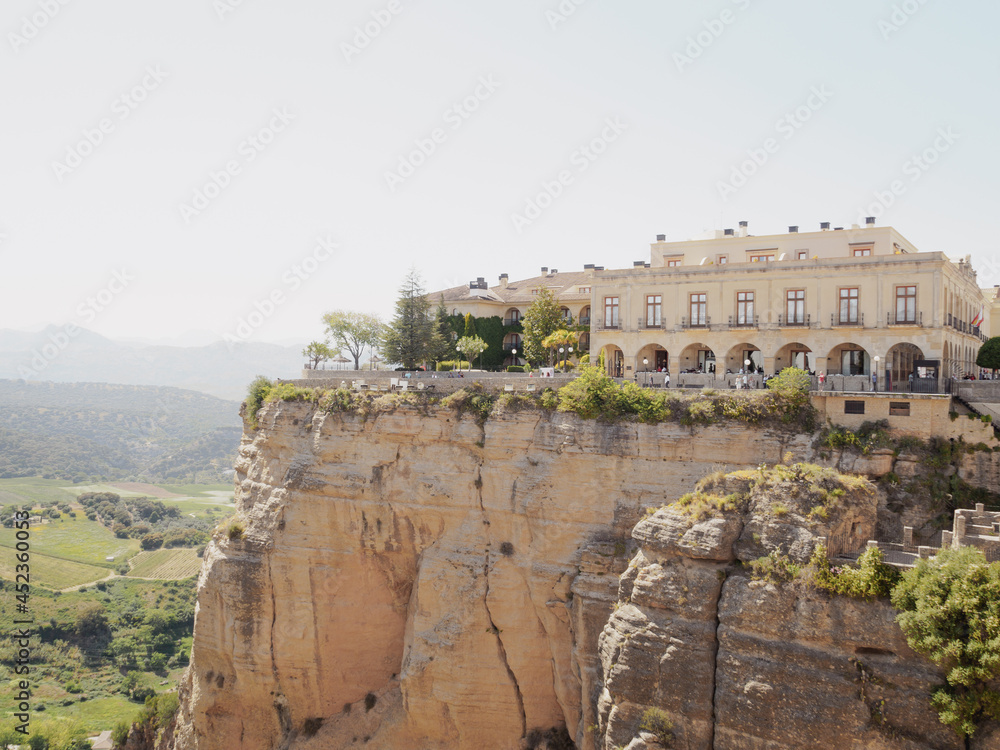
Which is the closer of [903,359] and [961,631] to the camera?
[961,631]

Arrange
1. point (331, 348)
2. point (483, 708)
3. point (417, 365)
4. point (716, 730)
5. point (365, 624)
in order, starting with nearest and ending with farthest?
1. point (716, 730)
2. point (483, 708)
3. point (365, 624)
4. point (417, 365)
5. point (331, 348)

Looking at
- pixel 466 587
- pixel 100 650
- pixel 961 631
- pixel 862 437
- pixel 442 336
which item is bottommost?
pixel 100 650

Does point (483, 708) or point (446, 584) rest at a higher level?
point (446, 584)

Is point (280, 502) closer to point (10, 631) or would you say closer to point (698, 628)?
point (698, 628)

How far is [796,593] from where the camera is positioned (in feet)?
68.5

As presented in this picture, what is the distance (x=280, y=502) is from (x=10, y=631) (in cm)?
4904

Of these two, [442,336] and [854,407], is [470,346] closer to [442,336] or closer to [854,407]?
[442,336]

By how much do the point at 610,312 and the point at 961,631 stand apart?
22.5 meters

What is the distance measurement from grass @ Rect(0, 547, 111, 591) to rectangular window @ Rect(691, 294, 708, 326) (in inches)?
3057

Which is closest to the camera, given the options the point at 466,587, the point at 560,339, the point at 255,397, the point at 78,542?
the point at 466,587

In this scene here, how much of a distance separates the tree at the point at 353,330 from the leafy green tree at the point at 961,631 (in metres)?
38.8

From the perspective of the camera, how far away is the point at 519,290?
175 feet

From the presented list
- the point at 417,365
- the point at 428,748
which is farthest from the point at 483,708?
the point at 417,365

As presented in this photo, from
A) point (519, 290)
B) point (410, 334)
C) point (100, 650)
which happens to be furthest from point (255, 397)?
point (100, 650)
